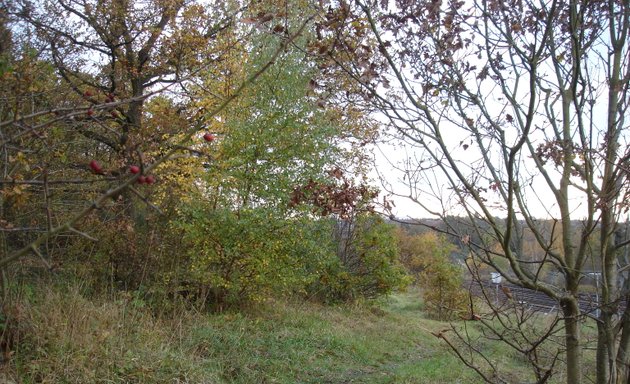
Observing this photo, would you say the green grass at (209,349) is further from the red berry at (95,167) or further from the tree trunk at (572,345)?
the red berry at (95,167)

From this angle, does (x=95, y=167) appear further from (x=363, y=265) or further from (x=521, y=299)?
(x=363, y=265)

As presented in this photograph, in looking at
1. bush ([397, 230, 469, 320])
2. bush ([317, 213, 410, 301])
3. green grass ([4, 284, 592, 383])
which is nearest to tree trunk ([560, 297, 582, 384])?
green grass ([4, 284, 592, 383])

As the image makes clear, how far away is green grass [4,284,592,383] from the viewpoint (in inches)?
190

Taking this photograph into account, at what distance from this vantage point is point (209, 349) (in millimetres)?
6477

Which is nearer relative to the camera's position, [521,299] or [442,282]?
[521,299]

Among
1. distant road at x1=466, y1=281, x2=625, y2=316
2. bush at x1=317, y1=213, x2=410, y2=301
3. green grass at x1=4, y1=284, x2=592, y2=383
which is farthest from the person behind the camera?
bush at x1=317, y1=213, x2=410, y2=301

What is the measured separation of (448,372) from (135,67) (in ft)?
31.5

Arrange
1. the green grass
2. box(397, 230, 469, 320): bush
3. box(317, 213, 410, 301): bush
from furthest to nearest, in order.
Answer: box(397, 230, 469, 320): bush → box(317, 213, 410, 301): bush → the green grass

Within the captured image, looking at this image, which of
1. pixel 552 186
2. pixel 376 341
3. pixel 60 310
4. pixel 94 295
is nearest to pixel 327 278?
pixel 376 341

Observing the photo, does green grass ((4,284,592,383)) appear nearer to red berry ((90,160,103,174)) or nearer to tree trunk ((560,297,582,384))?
tree trunk ((560,297,582,384))

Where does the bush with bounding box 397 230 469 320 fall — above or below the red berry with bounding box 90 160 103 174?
below

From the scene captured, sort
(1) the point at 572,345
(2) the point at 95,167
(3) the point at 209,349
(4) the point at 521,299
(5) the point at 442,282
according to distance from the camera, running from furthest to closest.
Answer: (5) the point at 442,282, (3) the point at 209,349, (4) the point at 521,299, (1) the point at 572,345, (2) the point at 95,167

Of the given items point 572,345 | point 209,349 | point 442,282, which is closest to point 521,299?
point 572,345

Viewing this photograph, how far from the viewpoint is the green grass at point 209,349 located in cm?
483
